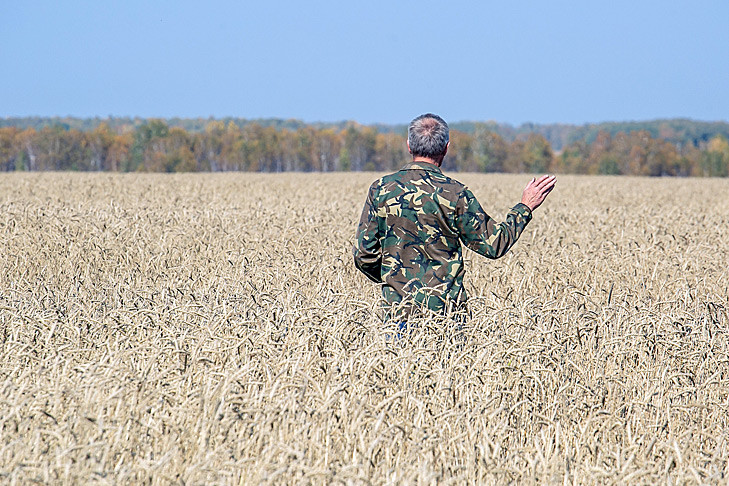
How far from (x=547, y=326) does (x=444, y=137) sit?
1191mm

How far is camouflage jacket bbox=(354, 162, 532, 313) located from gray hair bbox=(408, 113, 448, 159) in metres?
0.08

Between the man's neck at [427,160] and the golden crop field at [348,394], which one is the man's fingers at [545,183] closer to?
the man's neck at [427,160]

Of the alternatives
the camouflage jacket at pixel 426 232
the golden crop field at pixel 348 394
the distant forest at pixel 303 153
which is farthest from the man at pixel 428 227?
the distant forest at pixel 303 153

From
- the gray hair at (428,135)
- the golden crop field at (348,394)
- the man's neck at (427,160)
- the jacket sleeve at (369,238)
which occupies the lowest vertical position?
the golden crop field at (348,394)

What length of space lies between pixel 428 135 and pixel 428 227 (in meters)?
0.49

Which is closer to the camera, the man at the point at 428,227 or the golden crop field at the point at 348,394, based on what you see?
the golden crop field at the point at 348,394

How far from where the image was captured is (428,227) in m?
4.29

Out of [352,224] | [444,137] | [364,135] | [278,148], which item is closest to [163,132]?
[278,148]

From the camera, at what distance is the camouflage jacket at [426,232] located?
13.8ft

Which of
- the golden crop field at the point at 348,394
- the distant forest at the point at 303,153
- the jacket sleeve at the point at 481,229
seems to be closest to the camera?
the golden crop field at the point at 348,394

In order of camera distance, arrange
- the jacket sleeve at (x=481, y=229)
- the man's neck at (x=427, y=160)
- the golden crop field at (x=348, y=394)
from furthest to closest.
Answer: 1. the man's neck at (x=427, y=160)
2. the jacket sleeve at (x=481, y=229)
3. the golden crop field at (x=348, y=394)

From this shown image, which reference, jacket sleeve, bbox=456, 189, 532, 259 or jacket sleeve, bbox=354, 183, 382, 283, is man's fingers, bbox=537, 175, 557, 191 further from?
jacket sleeve, bbox=354, 183, 382, 283

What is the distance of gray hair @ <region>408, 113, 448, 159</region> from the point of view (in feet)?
14.0

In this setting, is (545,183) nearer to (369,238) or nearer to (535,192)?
(535,192)
